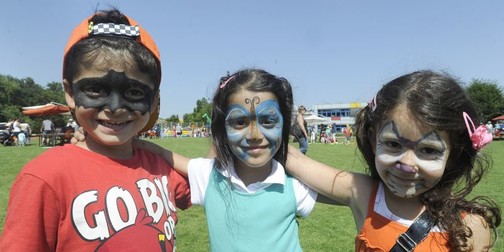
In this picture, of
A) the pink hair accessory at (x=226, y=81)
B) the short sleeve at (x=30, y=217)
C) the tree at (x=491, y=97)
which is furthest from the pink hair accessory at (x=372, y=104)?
the tree at (x=491, y=97)

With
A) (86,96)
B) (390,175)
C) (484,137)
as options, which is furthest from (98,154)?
(484,137)

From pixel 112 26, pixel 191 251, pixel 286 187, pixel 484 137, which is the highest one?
pixel 112 26

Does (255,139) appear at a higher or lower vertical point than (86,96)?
lower

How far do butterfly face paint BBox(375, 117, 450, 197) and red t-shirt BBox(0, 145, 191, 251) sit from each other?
1.14 meters

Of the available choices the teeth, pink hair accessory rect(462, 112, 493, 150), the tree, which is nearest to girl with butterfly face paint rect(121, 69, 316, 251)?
the teeth

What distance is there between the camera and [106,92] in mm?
1810

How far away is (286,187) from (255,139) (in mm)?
345

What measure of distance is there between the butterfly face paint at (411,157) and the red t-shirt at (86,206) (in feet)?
3.74

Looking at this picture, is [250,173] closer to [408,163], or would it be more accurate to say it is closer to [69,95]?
[408,163]

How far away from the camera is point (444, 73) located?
79.9 inches

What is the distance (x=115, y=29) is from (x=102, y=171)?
0.70m

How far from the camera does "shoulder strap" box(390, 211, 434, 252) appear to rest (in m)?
1.84

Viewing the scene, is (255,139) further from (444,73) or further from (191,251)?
(191,251)

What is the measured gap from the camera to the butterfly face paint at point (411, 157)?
186cm
